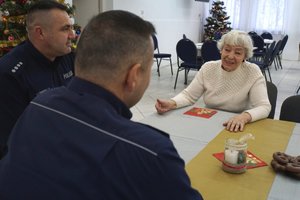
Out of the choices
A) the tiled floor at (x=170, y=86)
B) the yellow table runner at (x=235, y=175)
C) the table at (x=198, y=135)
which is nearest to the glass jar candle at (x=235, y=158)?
the yellow table runner at (x=235, y=175)

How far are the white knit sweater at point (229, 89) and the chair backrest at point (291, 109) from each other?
171mm

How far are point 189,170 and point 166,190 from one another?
701mm

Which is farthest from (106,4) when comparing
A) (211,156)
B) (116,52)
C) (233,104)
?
(116,52)

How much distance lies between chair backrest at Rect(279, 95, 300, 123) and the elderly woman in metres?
0.18

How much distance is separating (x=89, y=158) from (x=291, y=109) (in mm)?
1966

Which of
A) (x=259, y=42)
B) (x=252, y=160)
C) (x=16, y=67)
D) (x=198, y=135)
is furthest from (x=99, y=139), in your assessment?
(x=259, y=42)

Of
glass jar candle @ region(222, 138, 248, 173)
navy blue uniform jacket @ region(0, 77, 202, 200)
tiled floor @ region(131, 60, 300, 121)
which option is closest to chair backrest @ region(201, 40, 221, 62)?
tiled floor @ region(131, 60, 300, 121)

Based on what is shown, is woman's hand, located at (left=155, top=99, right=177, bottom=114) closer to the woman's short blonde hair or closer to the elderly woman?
the elderly woman

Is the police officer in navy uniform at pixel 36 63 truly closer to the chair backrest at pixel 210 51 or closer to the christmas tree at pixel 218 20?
the chair backrest at pixel 210 51

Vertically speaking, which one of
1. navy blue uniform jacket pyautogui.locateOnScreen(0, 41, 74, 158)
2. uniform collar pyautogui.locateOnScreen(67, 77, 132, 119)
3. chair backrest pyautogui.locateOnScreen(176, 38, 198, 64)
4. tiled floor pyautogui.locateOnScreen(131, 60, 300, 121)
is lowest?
tiled floor pyautogui.locateOnScreen(131, 60, 300, 121)

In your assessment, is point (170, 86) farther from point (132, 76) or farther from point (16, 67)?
point (132, 76)

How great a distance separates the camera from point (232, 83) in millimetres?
2430

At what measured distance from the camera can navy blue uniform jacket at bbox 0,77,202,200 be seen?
28.1 inches

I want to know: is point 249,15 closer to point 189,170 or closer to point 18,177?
point 189,170
